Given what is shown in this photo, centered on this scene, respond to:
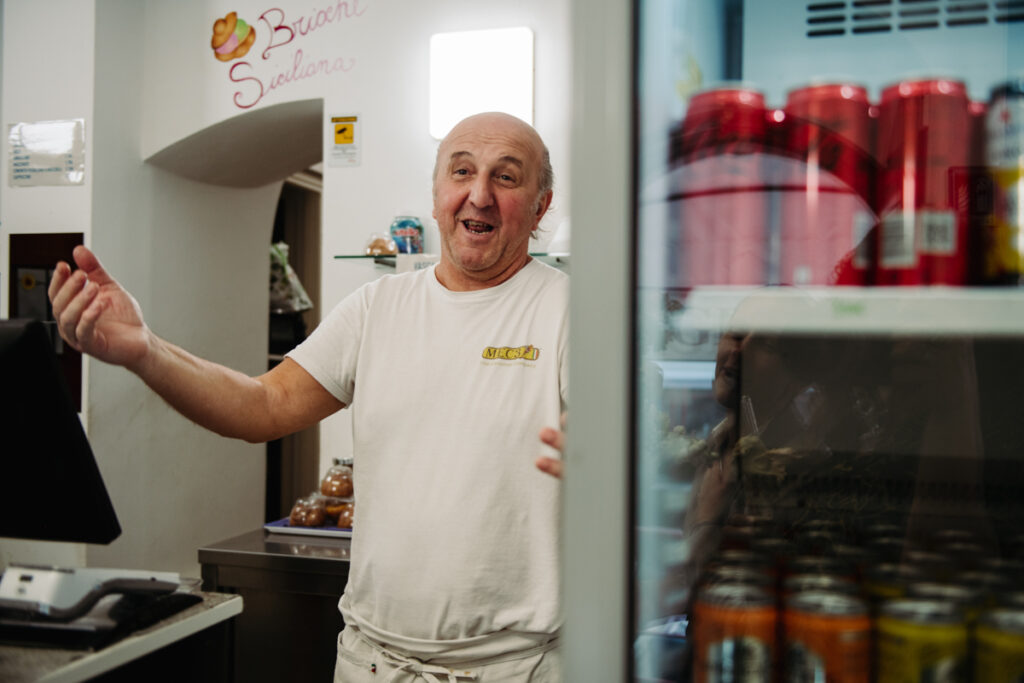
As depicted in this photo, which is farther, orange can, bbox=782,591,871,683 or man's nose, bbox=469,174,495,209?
man's nose, bbox=469,174,495,209

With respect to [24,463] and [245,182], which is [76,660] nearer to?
[24,463]

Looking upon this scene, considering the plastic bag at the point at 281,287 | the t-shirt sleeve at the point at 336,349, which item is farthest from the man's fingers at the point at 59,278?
the plastic bag at the point at 281,287

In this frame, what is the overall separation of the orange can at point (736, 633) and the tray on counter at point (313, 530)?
6.67 feet

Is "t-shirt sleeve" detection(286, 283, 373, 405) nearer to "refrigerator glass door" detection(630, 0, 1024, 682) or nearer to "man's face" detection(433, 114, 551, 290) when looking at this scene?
"man's face" detection(433, 114, 551, 290)

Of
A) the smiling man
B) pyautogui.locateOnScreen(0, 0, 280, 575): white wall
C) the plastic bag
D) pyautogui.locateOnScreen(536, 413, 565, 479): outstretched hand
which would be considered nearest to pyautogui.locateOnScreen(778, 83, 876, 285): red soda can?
pyautogui.locateOnScreen(536, 413, 565, 479): outstretched hand

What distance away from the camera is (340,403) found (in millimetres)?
1742

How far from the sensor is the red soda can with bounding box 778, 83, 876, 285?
2.42 ft

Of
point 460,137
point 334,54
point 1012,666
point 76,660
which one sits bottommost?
point 76,660

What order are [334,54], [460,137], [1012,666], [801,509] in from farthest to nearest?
[334,54]
[460,137]
[801,509]
[1012,666]

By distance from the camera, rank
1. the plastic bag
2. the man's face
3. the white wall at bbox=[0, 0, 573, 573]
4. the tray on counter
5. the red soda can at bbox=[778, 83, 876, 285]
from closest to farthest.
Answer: the red soda can at bbox=[778, 83, 876, 285], the man's face, the tray on counter, the white wall at bbox=[0, 0, 573, 573], the plastic bag

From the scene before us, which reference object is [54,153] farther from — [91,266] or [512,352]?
[512,352]

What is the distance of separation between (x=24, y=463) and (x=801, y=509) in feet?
3.24

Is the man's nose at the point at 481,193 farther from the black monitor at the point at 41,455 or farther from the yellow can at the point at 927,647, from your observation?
the yellow can at the point at 927,647

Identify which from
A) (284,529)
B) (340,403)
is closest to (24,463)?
(340,403)
